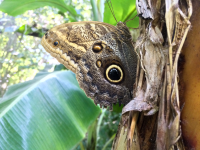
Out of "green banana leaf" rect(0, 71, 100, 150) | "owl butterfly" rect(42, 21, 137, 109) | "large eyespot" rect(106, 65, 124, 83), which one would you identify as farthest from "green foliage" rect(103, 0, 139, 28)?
"green banana leaf" rect(0, 71, 100, 150)

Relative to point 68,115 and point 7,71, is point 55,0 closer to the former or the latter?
point 68,115

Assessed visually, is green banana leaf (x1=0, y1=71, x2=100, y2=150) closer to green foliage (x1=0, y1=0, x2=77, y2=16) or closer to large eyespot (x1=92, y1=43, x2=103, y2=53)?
large eyespot (x1=92, y1=43, x2=103, y2=53)

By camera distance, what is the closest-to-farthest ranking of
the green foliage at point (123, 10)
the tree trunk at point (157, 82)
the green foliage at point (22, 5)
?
1. the tree trunk at point (157, 82)
2. the green foliage at point (123, 10)
3. the green foliage at point (22, 5)

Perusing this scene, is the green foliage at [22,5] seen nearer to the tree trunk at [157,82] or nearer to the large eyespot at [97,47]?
the large eyespot at [97,47]

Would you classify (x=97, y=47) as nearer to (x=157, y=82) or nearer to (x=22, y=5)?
(x=157, y=82)

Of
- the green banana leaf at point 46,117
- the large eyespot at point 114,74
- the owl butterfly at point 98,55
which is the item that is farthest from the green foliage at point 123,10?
the green banana leaf at point 46,117
